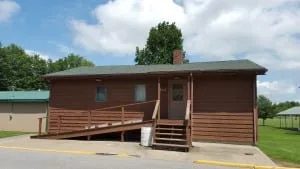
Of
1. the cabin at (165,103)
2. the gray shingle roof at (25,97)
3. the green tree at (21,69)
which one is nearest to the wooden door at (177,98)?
the cabin at (165,103)

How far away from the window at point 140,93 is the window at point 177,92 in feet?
5.15

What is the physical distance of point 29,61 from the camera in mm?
59094

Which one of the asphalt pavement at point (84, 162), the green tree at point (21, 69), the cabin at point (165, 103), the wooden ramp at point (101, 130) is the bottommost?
the asphalt pavement at point (84, 162)

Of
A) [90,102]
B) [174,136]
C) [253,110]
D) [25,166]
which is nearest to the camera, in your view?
[25,166]

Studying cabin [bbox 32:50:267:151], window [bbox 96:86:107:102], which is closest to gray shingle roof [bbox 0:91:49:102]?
cabin [bbox 32:50:267:151]

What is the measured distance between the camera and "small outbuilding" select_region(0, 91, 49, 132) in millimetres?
28016

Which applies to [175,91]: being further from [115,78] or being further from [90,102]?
[90,102]

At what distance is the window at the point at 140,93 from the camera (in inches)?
846

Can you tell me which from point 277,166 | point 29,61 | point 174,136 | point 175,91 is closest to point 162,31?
point 29,61

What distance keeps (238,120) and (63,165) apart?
10.6 meters

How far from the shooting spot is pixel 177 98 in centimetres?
2114

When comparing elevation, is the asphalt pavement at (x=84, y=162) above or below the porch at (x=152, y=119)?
below

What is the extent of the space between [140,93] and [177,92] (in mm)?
2017

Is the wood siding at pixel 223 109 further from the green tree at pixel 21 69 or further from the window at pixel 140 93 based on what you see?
the green tree at pixel 21 69
